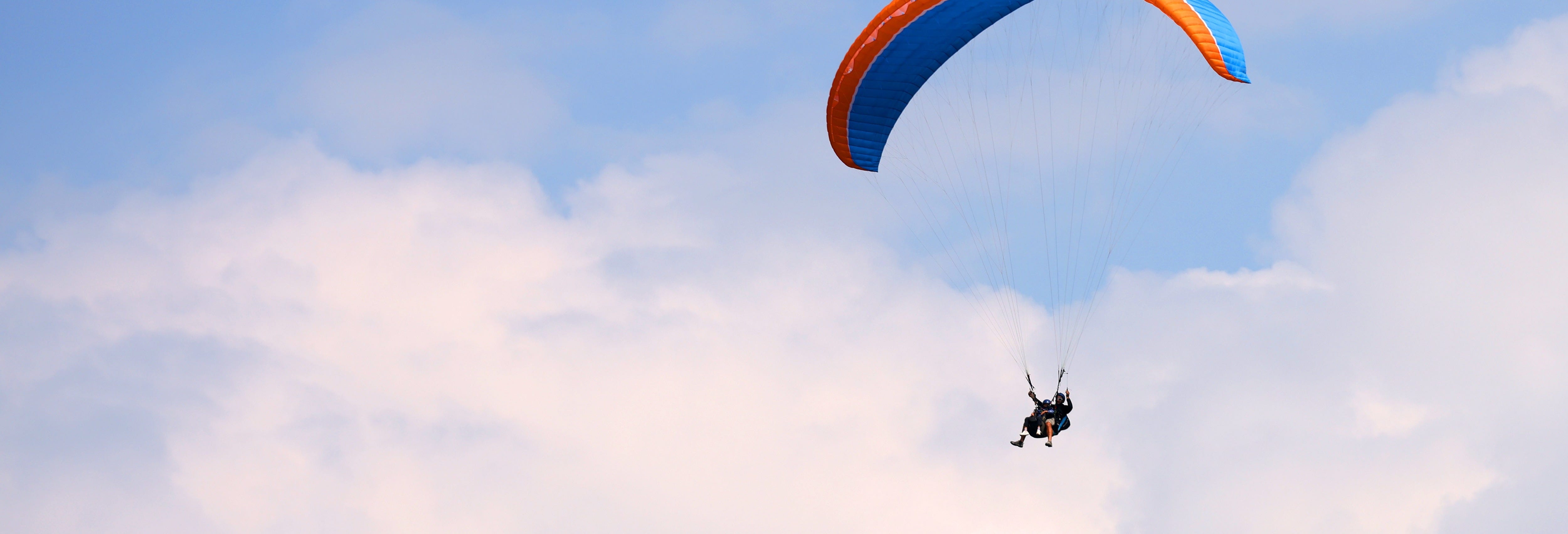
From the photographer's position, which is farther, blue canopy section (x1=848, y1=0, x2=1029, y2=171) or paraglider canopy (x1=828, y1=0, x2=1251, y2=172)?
blue canopy section (x1=848, y1=0, x2=1029, y2=171)

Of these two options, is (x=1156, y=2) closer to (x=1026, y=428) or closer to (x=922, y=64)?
(x=922, y=64)

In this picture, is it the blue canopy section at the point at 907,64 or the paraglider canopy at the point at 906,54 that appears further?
the blue canopy section at the point at 907,64

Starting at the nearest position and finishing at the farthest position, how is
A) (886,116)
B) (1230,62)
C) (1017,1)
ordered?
(1230,62)
(1017,1)
(886,116)

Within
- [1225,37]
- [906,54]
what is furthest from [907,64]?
[1225,37]

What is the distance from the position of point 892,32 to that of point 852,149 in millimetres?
2769

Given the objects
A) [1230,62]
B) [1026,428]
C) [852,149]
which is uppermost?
[852,149]

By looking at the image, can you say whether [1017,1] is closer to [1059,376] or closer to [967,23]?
[967,23]

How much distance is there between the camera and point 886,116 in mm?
30562

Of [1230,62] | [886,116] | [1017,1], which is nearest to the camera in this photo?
[1230,62]

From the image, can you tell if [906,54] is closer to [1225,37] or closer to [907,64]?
[907,64]

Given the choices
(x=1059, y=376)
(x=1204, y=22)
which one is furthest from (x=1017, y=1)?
(x=1059, y=376)

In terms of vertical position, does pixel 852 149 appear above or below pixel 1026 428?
above

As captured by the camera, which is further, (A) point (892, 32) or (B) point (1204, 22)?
(A) point (892, 32)

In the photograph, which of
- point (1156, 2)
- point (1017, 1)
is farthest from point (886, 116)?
point (1156, 2)
